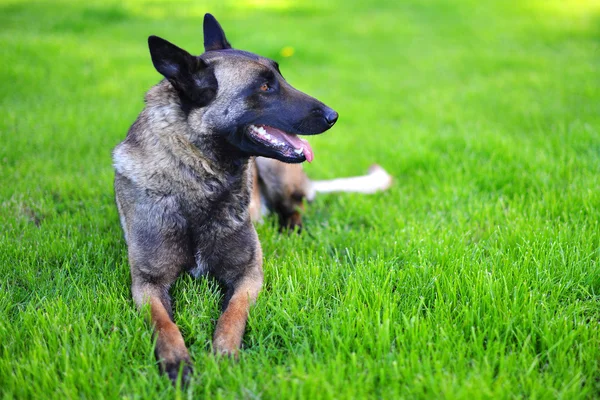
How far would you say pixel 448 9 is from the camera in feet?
51.6

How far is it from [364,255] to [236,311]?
1.15 metres

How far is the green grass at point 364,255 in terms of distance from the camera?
2.18 metres

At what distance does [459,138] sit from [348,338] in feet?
12.7

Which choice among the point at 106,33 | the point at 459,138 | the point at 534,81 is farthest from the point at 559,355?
the point at 106,33

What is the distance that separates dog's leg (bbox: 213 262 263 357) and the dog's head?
0.74m

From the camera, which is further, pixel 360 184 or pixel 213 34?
pixel 360 184

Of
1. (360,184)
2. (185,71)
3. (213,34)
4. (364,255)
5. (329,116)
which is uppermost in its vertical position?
(213,34)

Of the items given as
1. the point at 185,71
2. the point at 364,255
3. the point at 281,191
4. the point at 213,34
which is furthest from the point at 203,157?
the point at 281,191

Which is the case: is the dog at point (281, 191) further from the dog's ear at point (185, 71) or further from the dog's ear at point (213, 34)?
the dog's ear at point (185, 71)

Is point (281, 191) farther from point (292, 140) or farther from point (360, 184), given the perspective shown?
point (292, 140)

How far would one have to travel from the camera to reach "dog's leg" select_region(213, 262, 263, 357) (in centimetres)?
242

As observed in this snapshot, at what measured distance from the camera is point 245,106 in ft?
9.44

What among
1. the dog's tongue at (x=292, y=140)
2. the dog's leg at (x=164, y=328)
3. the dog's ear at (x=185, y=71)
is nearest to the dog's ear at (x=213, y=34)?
the dog's ear at (x=185, y=71)

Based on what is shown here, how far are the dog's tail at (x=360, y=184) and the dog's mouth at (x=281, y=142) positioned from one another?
5.41 ft
